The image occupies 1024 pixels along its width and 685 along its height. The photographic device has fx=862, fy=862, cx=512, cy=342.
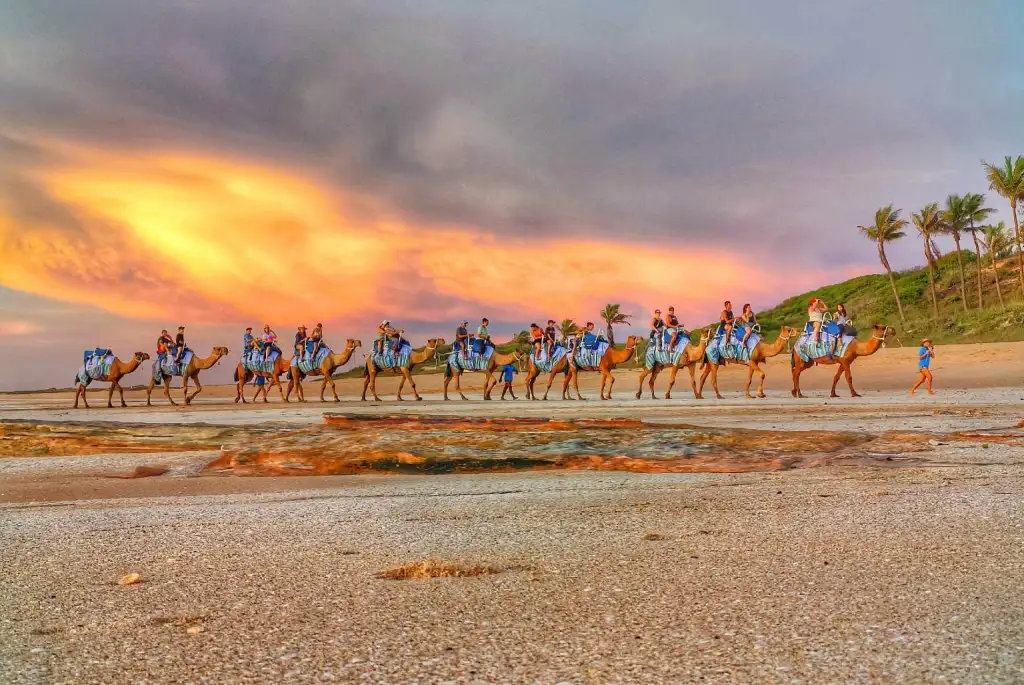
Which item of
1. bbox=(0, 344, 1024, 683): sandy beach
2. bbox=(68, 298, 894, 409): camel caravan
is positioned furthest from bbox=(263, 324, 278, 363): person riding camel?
bbox=(0, 344, 1024, 683): sandy beach

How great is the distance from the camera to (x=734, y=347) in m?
31.1

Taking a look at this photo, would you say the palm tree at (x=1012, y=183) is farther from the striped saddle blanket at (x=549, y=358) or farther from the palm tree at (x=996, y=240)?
the striped saddle blanket at (x=549, y=358)

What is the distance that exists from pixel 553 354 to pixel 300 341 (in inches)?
460

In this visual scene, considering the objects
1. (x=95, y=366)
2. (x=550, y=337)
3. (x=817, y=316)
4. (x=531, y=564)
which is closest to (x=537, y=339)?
(x=550, y=337)

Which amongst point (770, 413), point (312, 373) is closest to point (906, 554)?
point (770, 413)

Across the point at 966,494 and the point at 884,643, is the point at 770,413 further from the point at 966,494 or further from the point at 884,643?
the point at 884,643

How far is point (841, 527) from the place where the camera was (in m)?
5.42

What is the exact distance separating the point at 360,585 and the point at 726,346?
2836 cm

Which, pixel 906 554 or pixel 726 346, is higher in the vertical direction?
pixel 726 346

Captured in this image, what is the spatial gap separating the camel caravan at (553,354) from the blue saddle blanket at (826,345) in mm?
31

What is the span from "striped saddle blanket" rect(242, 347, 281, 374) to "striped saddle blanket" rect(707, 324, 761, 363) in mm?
19616

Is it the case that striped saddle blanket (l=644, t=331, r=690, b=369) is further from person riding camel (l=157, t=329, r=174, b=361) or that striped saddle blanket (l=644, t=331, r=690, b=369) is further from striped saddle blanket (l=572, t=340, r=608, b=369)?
person riding camel (l=157, t=329, r=174, b=361)

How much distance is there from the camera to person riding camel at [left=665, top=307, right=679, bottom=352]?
32.5m

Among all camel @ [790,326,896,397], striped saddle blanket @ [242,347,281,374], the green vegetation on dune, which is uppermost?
the green vegetation on dune
